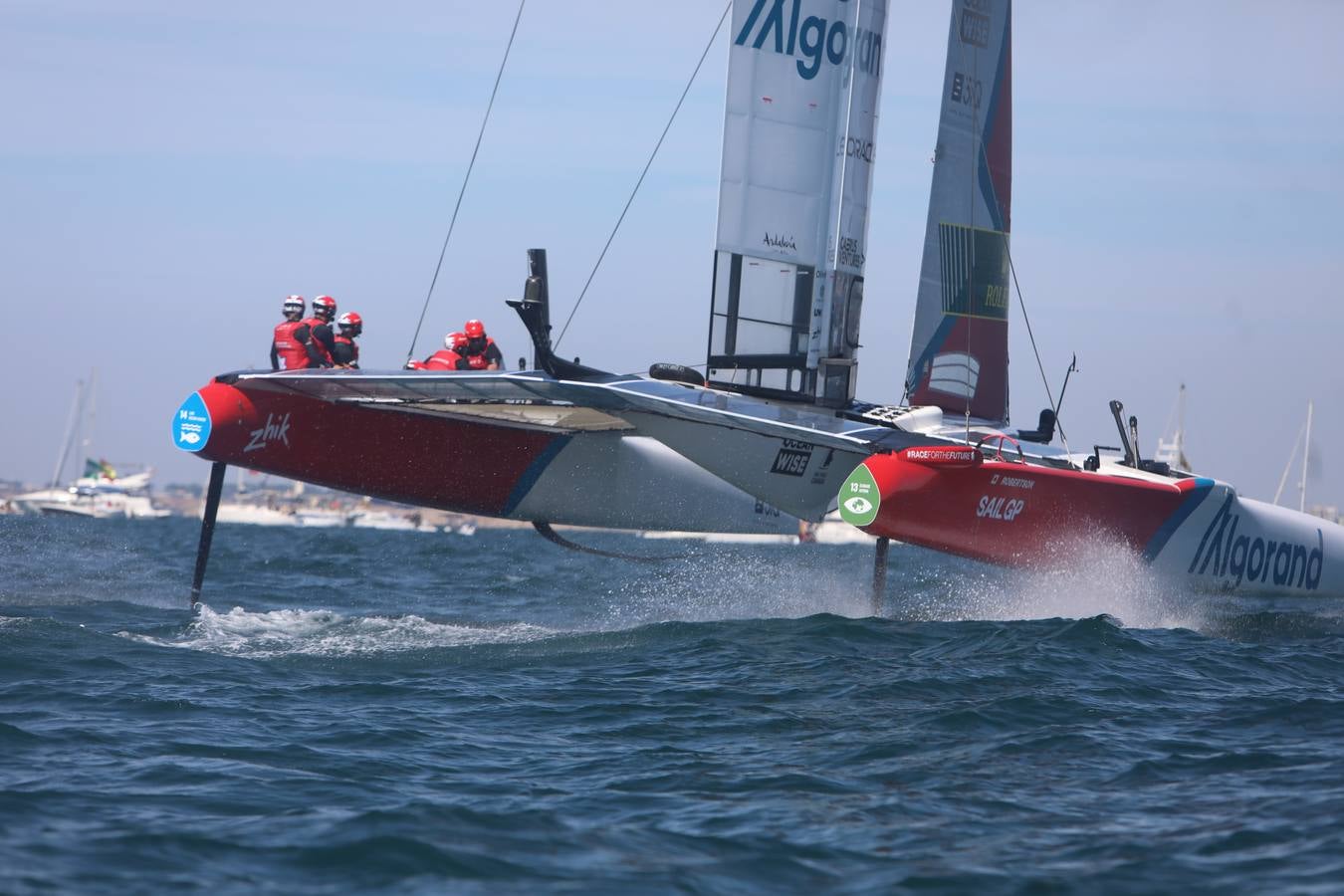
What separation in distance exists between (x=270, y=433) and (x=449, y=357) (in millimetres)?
1256

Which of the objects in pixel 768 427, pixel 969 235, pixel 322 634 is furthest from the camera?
pixel 969 235

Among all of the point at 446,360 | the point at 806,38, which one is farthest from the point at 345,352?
the point at 806,38

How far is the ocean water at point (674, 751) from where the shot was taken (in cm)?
333

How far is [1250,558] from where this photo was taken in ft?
30.8

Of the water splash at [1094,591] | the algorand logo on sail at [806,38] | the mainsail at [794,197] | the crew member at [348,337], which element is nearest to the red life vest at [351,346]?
the crew member at [348,337]

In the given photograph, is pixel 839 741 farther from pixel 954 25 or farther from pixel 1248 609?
pixel 954 25

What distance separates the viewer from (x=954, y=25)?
1023 centimetres

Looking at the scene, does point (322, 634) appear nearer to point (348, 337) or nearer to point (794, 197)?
point (348, 337)

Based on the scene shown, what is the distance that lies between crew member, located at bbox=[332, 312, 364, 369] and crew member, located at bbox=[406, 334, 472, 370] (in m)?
0.34

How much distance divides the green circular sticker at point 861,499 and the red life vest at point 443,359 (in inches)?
94.7

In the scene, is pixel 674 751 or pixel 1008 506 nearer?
pixel 674 751

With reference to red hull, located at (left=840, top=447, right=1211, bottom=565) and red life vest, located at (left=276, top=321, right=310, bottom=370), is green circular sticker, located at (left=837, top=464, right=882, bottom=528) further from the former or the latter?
red life vest, located at (left=276, top=321, right=310, bottom=370)

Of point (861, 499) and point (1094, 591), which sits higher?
point (861, 499)

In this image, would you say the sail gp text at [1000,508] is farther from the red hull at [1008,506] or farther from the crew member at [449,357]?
Result: the crew member at [449,357]
